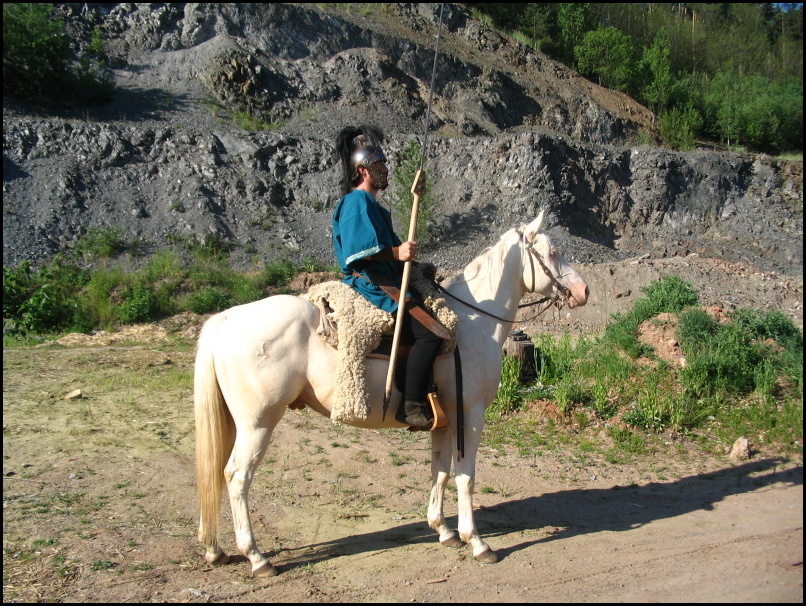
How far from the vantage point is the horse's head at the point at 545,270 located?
16.5ft

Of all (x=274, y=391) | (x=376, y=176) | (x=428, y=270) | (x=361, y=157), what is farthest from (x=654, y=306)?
(x=274, y=391)

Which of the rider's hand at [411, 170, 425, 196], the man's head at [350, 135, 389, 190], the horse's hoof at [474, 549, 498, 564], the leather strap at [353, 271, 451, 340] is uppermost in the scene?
the man's head at [350, 135, 389, 190]

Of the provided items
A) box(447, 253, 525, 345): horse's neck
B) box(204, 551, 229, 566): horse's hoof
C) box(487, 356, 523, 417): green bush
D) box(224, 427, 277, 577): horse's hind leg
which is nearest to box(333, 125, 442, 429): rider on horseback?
box(447, 253, 525, 345): horse's neck

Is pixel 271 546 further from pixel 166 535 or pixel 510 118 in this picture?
pixel 510 118

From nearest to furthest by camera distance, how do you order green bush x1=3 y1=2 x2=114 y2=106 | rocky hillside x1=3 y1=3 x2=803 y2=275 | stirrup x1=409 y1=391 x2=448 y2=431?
stirrup x1=409 y1=391 x2=448 y2=431
rocky hillside x1=3 y1=3 x2=803 y2=275
green bush x1=3 y1=2 x2=114 y2=106

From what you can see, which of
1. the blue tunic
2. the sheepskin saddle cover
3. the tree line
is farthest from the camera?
the tree line

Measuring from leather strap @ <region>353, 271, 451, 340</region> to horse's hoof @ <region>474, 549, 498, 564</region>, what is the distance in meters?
1.53

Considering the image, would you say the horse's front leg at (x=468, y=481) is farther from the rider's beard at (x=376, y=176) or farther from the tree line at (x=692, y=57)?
the tree line at (x=692, y=57)

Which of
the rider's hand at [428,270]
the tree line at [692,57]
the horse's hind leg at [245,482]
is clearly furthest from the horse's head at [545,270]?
the tree line at [692,57]

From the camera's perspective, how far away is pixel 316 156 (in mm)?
22656

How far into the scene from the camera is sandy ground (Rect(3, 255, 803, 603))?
4047 millimetres

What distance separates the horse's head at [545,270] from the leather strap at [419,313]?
38.4 inches

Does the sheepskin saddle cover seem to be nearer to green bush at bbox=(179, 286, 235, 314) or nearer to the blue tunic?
the blue tunic

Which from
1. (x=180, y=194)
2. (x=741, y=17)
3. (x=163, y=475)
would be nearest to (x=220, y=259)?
(x=180, y=194)
